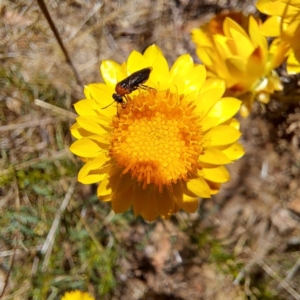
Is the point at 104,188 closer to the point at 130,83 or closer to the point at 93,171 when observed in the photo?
the point at 93,171

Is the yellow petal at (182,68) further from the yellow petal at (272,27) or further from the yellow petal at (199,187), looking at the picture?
the yellow petal at (199,187)

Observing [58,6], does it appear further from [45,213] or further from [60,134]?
[45,213]

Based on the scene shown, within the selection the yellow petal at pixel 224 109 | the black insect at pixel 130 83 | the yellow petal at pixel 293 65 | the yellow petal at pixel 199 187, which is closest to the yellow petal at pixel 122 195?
the yellow petal at pixel 199 187

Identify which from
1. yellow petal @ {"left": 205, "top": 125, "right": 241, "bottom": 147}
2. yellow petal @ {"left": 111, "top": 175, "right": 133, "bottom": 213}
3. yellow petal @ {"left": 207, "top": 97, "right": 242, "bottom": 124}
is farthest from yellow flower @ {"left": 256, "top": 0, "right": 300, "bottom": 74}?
yellow petal @ {"left": 111, "top": 175, "right": 133, "bottom": 213}

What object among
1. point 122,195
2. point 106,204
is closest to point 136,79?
point 122,195

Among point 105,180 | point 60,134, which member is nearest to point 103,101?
point 105,180

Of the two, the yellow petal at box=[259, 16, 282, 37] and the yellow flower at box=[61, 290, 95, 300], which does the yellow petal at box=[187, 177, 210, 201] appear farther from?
the yellow flower at box=[61, 290, 95, 300]
